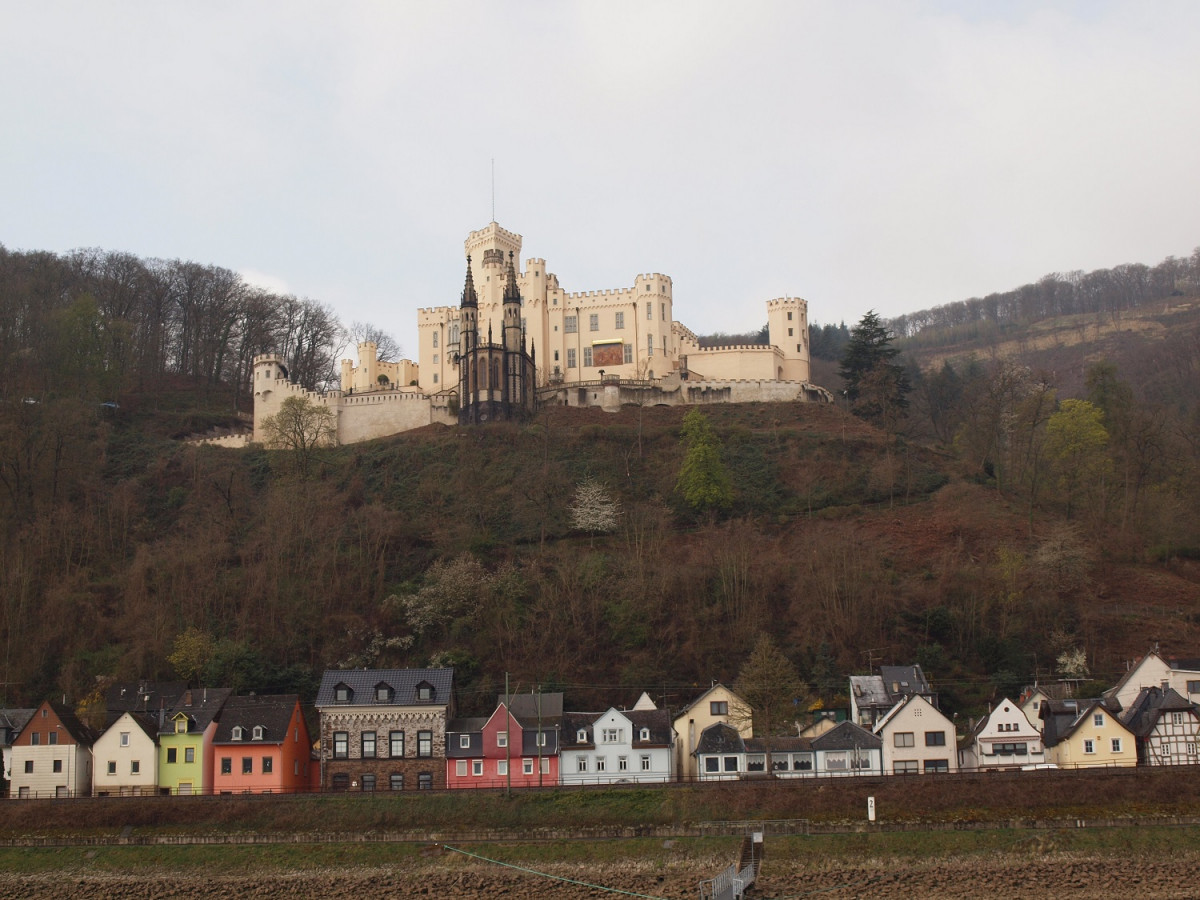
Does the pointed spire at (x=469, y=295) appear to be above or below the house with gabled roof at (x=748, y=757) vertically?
above

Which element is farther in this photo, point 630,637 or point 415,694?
point 630,637

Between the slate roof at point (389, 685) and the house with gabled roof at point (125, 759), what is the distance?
657cm

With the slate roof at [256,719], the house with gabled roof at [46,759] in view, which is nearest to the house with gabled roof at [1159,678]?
the slate roof at [256,719]

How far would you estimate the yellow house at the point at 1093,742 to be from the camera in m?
46.9

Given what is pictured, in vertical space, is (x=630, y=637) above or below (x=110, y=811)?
above

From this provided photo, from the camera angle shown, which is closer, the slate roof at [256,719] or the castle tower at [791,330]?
the slate roof at [256,719]

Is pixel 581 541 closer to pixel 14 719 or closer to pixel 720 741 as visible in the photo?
pixel 720 741

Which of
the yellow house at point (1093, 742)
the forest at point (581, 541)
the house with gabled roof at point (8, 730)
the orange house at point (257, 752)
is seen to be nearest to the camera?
the yellow house at point (1093, 742)

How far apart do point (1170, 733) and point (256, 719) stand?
33427 mm

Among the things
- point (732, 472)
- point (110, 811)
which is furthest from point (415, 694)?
point (732, 472)

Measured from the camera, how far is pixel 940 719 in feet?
→ 159

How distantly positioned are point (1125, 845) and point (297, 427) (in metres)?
56.6

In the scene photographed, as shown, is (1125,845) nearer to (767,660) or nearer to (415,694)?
(767,660)

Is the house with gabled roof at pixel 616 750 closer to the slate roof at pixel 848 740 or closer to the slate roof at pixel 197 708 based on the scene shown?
the slate roof at pixel 848 740
